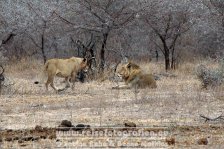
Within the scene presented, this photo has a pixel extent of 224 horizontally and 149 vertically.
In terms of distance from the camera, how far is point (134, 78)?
18.0 m

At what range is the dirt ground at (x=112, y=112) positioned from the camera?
9141 millimetres

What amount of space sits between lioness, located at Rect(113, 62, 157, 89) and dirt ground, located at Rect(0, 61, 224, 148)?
0.36 metres

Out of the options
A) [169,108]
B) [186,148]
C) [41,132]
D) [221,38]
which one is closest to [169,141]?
[186,148]

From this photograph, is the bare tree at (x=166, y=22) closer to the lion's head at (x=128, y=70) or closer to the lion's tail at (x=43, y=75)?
the lion's tail at (x=43, y=75)

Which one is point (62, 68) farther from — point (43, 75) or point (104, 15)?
point (104, 15)

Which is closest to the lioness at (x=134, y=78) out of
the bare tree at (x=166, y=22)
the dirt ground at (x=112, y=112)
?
the dirt ground at (x=112, y=112)

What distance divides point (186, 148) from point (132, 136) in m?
0.99

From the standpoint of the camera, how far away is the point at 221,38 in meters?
30.4

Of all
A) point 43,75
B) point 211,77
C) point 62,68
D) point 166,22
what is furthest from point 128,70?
point 166,22

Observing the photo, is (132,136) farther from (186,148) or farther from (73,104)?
(73,104)

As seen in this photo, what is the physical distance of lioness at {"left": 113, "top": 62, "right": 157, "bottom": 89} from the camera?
17594mm

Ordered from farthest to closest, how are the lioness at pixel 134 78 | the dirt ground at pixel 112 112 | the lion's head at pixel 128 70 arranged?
the lion's head at pixel 128 70
the lioness at pixel 134 78
the dirt ground at pixel 112 112

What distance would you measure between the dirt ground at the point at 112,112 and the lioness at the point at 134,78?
1.20ft

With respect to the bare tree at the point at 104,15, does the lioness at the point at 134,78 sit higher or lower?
lower
